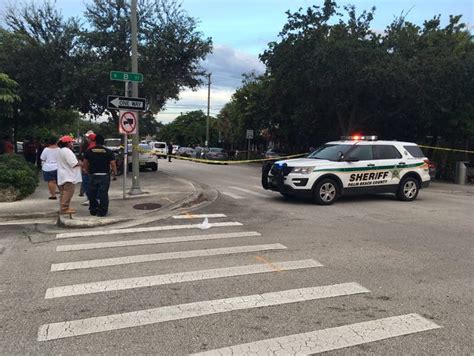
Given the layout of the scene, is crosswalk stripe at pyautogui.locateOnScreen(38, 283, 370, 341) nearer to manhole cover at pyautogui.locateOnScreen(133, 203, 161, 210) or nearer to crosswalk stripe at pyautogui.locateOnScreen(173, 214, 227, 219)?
crosswalk stripe at pyautogui.locateOnScreen(173, 214, 227, 219)

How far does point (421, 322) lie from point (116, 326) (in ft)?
9.47

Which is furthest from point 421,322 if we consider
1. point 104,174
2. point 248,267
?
point 104,174

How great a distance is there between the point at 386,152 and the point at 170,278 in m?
9.20

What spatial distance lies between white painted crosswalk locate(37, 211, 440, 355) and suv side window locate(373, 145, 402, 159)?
257 inches

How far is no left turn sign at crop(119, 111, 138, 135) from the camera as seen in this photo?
1198 cm

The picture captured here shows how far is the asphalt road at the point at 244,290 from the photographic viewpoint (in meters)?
4.04

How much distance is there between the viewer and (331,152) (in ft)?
42.3

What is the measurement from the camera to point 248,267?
6.28 metres

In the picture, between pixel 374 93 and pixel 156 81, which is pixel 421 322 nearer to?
pixel 156 81

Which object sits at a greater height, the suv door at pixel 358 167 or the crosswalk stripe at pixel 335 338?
the suv door at pixel 358 167

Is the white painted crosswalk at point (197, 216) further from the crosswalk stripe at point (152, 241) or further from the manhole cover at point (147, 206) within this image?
the crosswalk stripe at point (152, 241)

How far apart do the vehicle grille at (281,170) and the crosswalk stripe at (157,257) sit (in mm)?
4784

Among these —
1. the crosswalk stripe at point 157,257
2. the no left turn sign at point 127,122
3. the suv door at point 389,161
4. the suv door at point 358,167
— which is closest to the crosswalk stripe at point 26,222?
the no left turn sign at point 127,122

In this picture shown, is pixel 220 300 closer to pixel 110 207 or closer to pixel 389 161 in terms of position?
pixel 110 207
